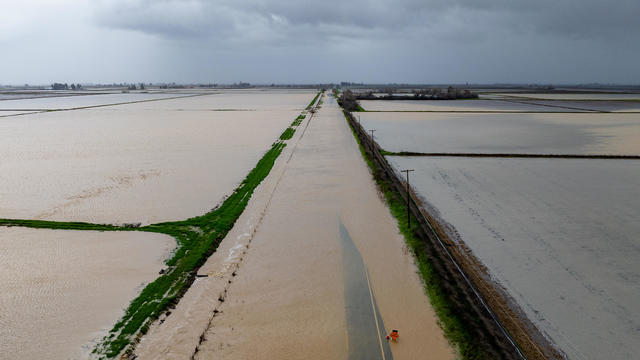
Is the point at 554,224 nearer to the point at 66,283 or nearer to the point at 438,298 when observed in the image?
the point at 438,298

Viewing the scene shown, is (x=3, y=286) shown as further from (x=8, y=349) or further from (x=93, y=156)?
(x=93, y=156)

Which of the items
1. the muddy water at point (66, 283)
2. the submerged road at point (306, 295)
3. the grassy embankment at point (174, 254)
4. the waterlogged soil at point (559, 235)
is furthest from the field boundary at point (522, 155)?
the muddy water at point (66, 283)

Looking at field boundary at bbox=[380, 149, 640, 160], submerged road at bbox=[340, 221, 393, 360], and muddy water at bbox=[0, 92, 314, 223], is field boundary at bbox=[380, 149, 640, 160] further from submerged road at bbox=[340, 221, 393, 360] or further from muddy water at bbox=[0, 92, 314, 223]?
submerged road at bbox=[340, 221, 393, 360]

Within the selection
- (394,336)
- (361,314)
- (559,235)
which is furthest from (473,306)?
(559,235)

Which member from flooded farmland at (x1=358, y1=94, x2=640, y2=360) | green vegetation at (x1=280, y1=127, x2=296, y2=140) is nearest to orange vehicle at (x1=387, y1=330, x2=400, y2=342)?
flooded farmland at (x1=358, y1=94, x2=640, y2=360)

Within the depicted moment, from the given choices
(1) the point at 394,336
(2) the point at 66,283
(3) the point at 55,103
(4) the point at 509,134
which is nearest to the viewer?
(1) the point at 394,336

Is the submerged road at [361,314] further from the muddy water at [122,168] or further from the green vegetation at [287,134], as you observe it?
the green vegetation at [287,134]
